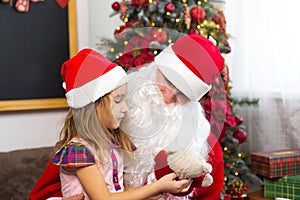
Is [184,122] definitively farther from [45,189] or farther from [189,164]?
[45,189]

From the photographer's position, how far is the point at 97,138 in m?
1.38

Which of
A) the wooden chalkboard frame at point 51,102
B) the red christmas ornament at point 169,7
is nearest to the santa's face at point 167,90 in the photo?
the red christmas ornament at point 169,7

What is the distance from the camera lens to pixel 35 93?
278cm

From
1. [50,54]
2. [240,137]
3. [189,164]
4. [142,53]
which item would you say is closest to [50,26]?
[50,54]

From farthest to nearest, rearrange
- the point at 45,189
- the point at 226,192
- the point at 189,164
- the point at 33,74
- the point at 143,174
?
the point at 33,74
the point at 226,192
the point at 45,189
the point at 143,174
the point at 189,164

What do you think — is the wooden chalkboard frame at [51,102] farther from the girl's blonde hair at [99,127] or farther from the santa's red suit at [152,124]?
the santa's red suit at [152,124]

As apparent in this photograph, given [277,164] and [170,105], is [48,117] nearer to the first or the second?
[277,164]

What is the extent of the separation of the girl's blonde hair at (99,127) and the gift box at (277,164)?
981 mm

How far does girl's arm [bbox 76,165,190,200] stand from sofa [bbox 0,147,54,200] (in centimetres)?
73

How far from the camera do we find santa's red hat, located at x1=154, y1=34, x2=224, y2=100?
132 cm

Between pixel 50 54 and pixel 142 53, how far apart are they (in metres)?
1.55

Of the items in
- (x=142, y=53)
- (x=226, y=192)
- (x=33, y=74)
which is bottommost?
(x=226, y=192)

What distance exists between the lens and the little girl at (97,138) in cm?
132

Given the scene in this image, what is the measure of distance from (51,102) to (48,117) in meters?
0.10
